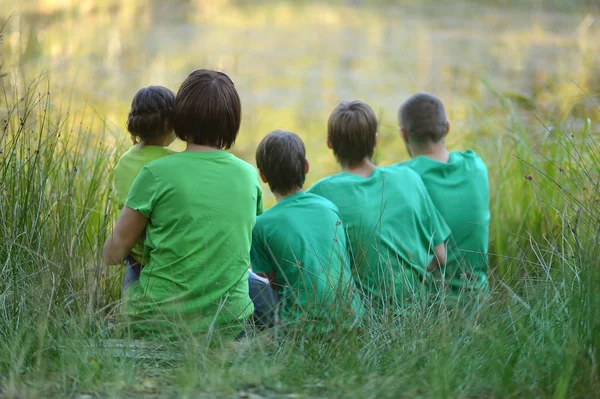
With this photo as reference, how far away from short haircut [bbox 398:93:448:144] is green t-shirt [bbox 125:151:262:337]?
3.36 ft

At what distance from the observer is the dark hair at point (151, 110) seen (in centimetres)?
244

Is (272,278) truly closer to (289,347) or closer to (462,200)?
(289,347)

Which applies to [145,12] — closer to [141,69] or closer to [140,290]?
[141,69]

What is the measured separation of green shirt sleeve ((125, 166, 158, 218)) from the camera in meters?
2.20

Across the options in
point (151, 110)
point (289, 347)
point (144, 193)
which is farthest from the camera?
point (151, 110)

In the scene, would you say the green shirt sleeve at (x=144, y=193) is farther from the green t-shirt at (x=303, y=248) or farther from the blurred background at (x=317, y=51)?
the blurred background at (x=317, y=51)

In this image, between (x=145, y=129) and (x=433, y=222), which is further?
(x=433, y=222)

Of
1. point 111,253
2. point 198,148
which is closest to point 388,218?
point 198,148

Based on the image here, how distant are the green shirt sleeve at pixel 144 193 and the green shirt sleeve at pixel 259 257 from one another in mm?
393

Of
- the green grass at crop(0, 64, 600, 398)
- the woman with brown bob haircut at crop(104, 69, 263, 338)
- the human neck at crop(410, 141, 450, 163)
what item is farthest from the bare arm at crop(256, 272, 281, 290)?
the human neck at crop(410, 141, 450, 163)

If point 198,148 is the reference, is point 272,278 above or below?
below

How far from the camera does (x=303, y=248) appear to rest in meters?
2.39

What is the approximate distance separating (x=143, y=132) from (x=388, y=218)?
2.83 ft

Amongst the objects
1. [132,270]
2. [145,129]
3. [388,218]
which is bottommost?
[132,270]
